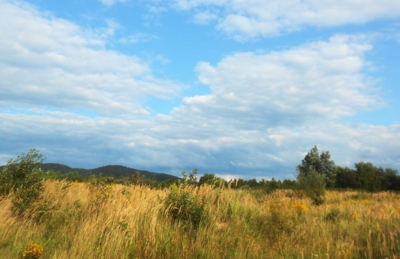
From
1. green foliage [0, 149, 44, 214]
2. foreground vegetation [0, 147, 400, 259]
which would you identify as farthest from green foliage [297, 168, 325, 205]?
green foliage [0, 149, 44, 214]

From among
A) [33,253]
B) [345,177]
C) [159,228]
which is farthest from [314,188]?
[345,177]

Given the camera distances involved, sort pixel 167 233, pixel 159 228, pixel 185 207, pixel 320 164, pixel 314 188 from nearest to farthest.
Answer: pixel 167 233 < pixel 159 228 < pixel 185 207 < pixel 314 188 < pixel 320 164

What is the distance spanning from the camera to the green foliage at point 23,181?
28.5 ft

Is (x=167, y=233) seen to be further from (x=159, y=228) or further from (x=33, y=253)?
(x=33, y=253)

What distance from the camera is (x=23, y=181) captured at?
9.87 metres

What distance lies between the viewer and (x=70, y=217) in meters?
8.01

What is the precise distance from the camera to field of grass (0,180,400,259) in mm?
5535

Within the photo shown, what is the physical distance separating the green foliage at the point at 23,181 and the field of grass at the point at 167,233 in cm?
27

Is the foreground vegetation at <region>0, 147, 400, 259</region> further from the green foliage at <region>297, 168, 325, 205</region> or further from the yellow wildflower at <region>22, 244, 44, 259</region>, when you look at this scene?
the green foliage at <region>297, 168, 325, 205</region>

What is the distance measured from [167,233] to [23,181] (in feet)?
20.4

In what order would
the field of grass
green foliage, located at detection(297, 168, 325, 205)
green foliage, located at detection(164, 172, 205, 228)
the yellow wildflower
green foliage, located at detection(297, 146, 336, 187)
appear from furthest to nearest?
1. green foliage, located at detection(297, 146, 336, 187)
2. green foliage, located at detection(297, 168, 325, 205)
3. green foliage, located at detection(164, 172, 205, 228)
4. the field of grass
5. the yellow wildflower

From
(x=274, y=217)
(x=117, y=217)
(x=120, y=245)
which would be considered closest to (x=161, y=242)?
(x=120, y=245)

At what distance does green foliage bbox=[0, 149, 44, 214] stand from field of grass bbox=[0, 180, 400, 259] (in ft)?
0.90

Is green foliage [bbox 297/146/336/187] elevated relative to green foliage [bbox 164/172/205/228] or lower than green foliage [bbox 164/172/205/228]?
elevated
